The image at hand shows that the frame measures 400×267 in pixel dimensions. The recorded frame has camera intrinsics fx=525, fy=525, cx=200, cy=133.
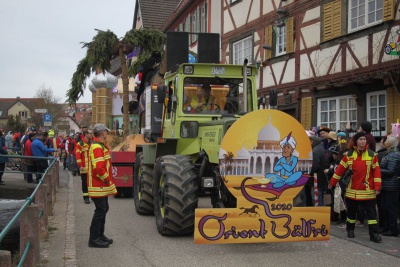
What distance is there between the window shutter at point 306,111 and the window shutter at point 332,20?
190 centimetres

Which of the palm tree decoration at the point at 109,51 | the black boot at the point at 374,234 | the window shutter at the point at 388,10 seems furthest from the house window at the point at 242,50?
the black boot at the point at 374,234

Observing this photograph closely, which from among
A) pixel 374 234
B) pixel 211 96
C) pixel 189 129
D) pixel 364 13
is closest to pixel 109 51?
pixel 364 13

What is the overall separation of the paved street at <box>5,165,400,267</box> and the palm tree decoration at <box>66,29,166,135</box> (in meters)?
9.28

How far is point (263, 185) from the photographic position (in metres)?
6.90

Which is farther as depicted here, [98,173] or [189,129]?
[189,129]

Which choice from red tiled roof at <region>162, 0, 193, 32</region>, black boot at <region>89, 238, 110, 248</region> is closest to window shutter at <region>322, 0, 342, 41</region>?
black boot at <region>89, 238, 110, 248</region>

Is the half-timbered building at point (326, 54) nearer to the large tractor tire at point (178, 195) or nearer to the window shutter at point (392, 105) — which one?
the window shutter at point (392, 105)

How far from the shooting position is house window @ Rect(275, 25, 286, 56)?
1692cm

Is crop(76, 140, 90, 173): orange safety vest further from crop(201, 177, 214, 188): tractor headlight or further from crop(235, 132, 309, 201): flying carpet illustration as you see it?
crop(235, 132, 309, 201): flying carpet illustration

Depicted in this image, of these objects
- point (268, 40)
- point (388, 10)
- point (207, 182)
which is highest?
point (268, 40)

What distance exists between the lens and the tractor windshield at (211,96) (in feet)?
28.7

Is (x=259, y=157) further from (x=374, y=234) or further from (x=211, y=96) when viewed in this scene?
(x=374, y=234)

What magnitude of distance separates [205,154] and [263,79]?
416 inches

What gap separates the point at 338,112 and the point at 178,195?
8347mm
